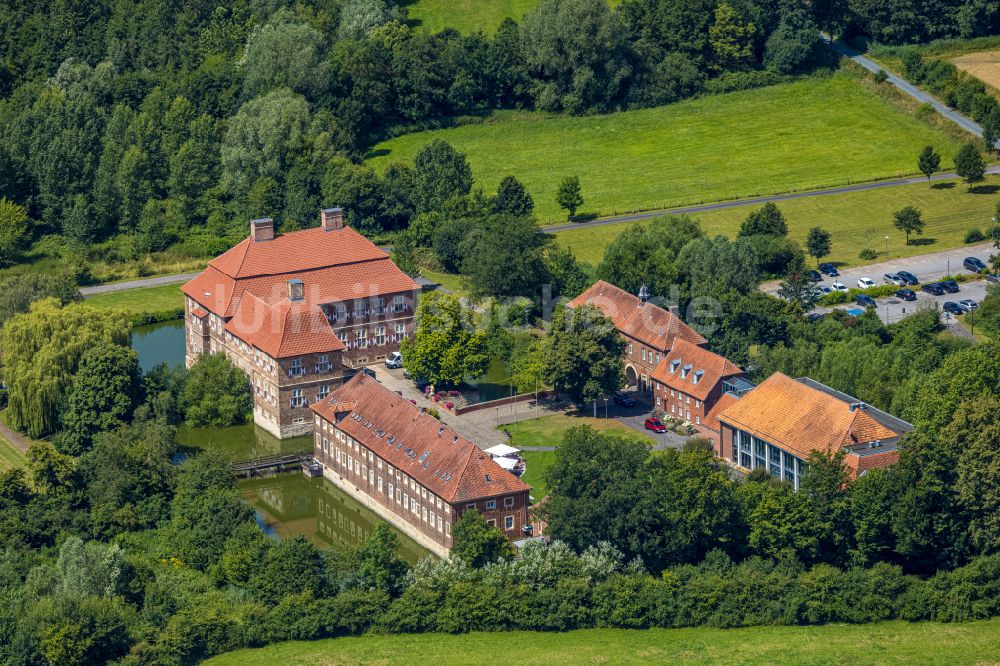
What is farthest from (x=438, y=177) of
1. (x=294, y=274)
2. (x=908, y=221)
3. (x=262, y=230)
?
(x=908, y=221)

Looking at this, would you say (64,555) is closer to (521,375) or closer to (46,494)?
(46,494)

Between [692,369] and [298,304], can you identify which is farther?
[298,304]

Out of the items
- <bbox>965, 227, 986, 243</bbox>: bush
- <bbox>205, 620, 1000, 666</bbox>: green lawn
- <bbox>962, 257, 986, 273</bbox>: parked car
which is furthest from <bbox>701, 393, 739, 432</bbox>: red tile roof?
<bbox>965, 227, 986, 243</bbox>: bush

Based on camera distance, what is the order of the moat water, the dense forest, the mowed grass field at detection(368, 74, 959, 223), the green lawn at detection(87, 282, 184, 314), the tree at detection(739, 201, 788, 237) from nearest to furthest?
the moat water, the green lawn at detection(87, 282, 184, 314), the tree at detection(739, 201, 788, 237), the dense forest, the mowed grass field at detection(368, 74, 959, 223)

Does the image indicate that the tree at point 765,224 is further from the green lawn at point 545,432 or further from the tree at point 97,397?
the tree at point 97,397

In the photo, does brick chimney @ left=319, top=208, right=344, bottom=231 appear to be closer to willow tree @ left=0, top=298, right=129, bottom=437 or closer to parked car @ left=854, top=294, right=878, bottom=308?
willow tree @ left=0, top=298, right=129, bottom=437

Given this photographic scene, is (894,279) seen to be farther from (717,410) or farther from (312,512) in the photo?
(312,512)
